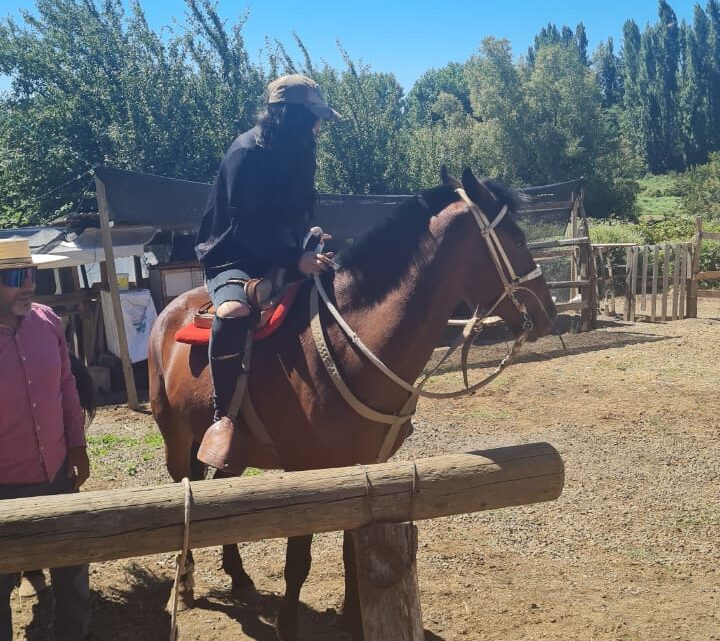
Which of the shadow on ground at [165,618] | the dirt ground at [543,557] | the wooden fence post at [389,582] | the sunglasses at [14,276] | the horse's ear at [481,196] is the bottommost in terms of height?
the shadow on ground at [165,618]

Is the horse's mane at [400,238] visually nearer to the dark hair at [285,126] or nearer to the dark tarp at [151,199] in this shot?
the dark hair at [285,126]

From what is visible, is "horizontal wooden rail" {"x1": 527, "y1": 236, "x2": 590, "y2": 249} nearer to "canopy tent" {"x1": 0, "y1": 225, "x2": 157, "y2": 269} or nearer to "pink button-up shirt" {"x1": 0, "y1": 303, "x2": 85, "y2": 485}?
"canopy tent" {"x1": 0, "y1": 225, "x2": 157, "y2": 269}

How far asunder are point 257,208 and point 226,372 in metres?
0.80

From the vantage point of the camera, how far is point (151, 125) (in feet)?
60.3

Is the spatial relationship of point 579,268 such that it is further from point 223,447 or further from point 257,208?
point 223,447

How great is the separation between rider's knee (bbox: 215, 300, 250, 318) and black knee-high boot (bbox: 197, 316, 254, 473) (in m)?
0.03

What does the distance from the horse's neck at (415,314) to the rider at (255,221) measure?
411 mm

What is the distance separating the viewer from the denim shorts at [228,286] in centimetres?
318

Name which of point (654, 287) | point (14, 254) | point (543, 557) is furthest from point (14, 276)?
point (654, 287)

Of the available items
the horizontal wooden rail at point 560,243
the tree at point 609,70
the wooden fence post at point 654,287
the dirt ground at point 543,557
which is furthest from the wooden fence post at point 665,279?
the tree at point 609,70

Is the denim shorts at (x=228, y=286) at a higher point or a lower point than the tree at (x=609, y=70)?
lower

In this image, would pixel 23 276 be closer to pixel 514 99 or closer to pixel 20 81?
pixel 20 81

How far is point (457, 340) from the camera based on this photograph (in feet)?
10.2

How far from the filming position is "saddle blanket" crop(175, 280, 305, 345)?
10.5 ft
